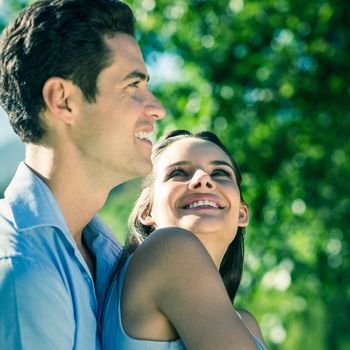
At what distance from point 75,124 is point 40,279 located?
631 mm

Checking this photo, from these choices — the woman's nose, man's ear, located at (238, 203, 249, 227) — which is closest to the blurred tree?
man's ear, located at (238, 203, 249, 227)

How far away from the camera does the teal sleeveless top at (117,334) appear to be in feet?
8.37

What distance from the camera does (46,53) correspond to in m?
2.72

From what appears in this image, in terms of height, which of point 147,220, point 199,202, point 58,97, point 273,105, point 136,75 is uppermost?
point 273,105

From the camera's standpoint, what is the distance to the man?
8.37 feet

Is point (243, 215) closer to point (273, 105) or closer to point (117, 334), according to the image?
point (117, 334)

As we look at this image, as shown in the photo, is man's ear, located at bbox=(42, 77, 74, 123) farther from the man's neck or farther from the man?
the man's neck

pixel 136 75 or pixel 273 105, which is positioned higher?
pixel 273 105

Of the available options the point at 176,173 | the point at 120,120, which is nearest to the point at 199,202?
the point at 176,173

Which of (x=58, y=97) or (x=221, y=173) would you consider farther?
(x=221, y=173)

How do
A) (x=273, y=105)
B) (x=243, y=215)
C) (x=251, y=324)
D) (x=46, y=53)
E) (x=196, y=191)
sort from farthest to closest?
(x=273, y=105) < (x=243, y=215) < (x=251, y=324) < (x=196, y=191) < (x=46, y=53)

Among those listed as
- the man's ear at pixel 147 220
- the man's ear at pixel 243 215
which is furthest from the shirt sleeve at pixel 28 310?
the man's ear at pixel 243 215

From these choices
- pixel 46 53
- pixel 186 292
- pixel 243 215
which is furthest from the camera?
pixel 243 215

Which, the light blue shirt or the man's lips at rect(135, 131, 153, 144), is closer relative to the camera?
the light blue shirt
